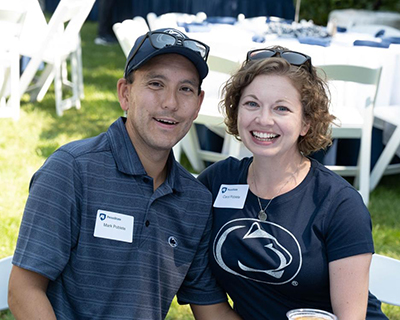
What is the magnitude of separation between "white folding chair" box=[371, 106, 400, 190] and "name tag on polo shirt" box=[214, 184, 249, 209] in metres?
2.95

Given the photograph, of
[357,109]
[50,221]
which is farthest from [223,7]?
[50,221]

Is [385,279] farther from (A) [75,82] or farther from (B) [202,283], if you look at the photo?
(A) [75,82]

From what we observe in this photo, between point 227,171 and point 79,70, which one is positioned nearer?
point 227,171

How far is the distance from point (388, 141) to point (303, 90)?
131 inches

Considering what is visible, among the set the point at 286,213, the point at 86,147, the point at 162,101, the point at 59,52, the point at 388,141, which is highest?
the point at 162,101

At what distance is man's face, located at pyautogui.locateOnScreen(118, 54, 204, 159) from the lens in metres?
1.96

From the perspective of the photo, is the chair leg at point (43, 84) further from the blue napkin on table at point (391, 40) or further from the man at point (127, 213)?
the man at point (127, 213)

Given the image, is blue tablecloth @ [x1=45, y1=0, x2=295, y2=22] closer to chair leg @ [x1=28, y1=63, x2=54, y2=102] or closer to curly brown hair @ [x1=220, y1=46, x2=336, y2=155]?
chair leg @ [x1=28, y1=63, x2=54, y2=102]

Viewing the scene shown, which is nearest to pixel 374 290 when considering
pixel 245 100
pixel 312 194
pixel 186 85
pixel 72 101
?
pixel 312 194

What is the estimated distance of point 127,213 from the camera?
189 cm

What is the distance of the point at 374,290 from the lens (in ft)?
7.36

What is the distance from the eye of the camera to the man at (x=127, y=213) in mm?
1794

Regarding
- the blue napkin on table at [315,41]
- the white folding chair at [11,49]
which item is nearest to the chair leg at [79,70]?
the white folding chair at [11,49]

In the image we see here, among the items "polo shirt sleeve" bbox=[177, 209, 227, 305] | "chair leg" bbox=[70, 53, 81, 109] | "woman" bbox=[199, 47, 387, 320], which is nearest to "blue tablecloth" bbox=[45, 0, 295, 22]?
"chair leg" bbox=[70, 53, 81, 109]
